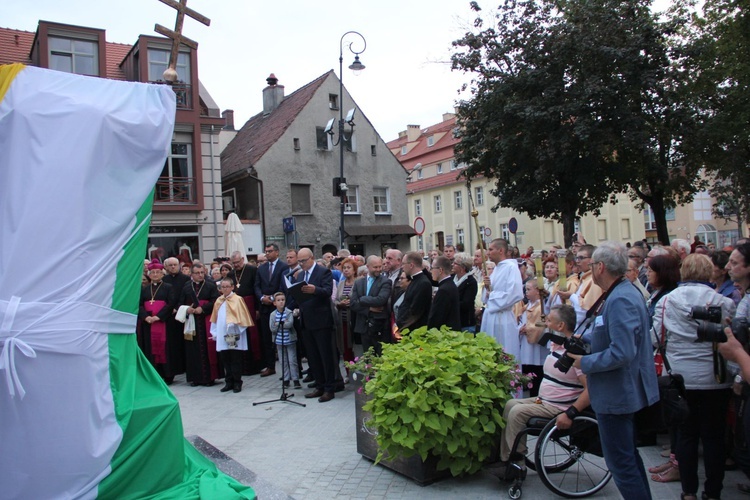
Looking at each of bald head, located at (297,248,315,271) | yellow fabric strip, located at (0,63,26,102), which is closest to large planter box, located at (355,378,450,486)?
bald head, located at (297,248,315,271)

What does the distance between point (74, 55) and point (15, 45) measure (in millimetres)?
3861

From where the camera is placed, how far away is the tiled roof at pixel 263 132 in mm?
28344

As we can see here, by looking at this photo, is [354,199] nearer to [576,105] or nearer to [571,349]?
[576,105]

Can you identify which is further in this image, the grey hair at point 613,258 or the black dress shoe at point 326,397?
the black dress shoe at point 326,397

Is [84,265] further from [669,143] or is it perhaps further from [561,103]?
[669,143]

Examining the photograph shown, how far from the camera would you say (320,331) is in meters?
8.19

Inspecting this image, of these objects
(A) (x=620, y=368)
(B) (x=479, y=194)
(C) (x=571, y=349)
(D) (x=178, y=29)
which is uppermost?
(B) (x=479, y=194)

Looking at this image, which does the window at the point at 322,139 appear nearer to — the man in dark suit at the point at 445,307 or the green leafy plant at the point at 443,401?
the man in dark suit at the point at 445,307

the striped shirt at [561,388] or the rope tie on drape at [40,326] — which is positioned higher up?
the rope tie on drape at [40,326]

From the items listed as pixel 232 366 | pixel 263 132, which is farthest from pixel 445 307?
pixel 263 132

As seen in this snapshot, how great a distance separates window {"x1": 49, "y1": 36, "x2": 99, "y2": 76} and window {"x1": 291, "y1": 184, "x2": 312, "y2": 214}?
10318 mm

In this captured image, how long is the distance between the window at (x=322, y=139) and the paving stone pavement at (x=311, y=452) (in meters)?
21.5

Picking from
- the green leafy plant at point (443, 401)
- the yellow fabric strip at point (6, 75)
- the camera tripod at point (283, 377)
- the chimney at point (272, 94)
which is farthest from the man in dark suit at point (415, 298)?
the chimney at point (272, 94)

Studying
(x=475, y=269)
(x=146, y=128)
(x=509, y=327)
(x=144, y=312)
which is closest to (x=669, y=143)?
(x=475, y=269)
